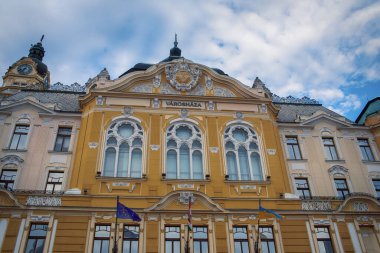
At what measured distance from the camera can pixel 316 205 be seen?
2239 cm

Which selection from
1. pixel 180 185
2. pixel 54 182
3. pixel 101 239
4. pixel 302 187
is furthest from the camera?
pixel 302 187

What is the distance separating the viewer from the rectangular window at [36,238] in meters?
19.1

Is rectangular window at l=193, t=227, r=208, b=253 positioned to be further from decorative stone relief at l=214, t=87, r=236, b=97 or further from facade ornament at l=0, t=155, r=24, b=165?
facade ornament at l=0, t=155, r=24, b=165

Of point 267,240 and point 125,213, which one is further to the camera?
point 267,240

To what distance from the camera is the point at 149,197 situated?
2134 cm

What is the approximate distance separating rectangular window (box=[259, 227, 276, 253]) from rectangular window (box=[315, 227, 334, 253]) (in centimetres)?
271

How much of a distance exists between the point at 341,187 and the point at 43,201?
740 inches

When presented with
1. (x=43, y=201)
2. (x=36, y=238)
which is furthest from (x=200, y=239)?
(x=43, y=201)

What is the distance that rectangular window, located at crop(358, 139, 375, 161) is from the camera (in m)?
26.7

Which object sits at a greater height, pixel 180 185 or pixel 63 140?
pixel 63 140

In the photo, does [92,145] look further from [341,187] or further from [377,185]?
[377,185]

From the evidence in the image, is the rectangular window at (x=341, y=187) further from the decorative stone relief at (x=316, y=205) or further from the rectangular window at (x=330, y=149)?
the decorative stone relief at (x=316, y=205)

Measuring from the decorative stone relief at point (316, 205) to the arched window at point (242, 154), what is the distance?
3.04 meters

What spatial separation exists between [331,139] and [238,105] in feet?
24.2
